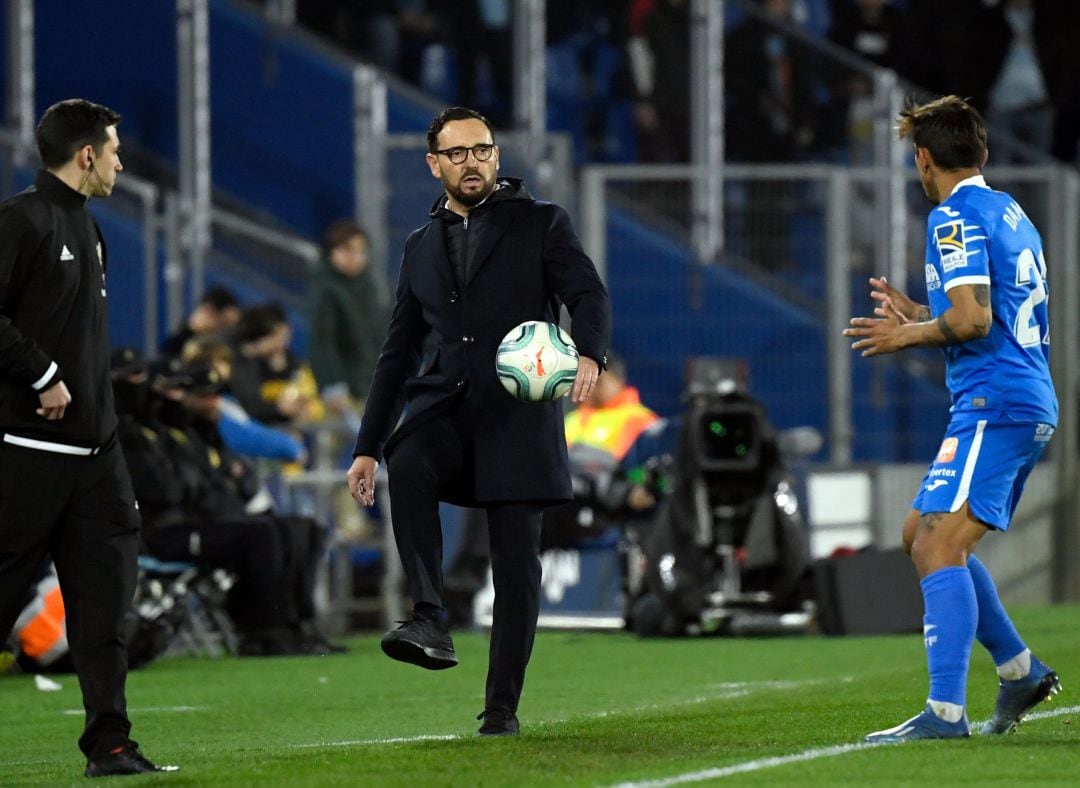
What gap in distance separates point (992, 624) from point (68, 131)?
322 cm

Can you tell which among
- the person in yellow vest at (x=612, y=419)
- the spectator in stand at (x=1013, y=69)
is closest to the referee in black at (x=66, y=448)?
the person in yellow vest at (x=612, y=419)

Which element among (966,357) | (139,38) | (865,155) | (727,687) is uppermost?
(139,38)

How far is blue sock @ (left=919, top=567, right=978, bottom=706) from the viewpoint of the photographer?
6.95 meters

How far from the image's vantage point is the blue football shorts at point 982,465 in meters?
7.00

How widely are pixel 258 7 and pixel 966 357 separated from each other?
14.4m

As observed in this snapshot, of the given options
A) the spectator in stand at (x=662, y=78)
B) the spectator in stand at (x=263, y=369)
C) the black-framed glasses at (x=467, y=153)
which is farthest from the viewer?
the spectator in stand at (x=662, y=78)

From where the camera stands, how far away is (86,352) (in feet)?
23.0

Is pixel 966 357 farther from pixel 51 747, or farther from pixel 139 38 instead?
pixel 139 38

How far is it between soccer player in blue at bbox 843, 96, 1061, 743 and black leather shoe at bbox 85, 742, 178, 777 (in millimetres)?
2177

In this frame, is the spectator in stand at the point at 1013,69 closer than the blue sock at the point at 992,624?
No

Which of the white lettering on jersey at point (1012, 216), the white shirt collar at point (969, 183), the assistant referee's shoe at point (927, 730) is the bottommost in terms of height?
the assistant referee's shoe at point (927, 730)

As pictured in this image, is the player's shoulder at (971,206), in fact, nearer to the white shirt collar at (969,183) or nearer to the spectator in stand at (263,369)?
the white shirt collar at (969,183)

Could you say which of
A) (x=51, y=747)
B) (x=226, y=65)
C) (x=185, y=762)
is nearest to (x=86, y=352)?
(x=185, y=762)

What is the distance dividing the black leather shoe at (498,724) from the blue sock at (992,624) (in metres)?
1.51
